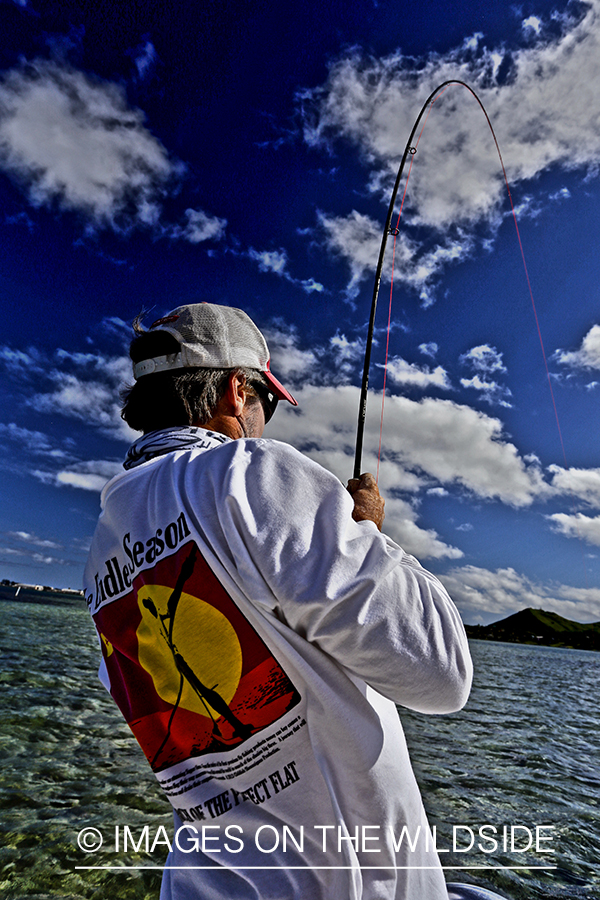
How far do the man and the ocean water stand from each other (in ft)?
10.8

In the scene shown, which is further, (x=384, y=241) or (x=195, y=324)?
(x=384, y=241)

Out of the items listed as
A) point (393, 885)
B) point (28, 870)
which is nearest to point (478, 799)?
point (28, 870)

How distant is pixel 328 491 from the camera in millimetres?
1159

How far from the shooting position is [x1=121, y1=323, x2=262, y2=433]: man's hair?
1684 millimetres

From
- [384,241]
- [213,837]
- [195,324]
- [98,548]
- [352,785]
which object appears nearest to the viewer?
[352,785]

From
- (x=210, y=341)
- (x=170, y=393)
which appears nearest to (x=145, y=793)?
(x=170, y=393)

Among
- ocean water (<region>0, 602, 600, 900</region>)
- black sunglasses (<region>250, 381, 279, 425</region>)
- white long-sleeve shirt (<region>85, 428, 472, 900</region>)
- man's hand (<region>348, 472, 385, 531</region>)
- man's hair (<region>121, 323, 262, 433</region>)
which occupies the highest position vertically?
black sunglasses (<region>250, 381, 279, 425</region>)

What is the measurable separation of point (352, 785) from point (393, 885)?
0.24 metres

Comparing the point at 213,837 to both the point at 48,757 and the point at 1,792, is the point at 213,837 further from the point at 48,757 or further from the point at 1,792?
the point at 48,757

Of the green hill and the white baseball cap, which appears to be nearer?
the white baseball cap

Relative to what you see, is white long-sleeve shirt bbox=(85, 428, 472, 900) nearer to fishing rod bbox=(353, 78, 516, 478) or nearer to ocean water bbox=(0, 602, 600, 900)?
fishing rod bbox=(353, 78, 516, 478)

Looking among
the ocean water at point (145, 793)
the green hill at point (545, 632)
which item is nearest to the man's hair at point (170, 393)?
the ocean water at point (145, 793)

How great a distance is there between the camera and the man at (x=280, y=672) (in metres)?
1.08

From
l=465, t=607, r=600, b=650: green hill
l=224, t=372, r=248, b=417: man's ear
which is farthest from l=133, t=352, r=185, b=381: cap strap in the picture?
l=465, t=607, r=600, b=650: green hill
